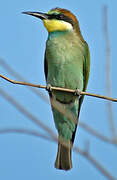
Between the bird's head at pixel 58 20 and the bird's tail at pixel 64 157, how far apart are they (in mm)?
1144

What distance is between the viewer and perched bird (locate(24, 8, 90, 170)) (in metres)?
3.19

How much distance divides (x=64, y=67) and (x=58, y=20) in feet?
1.88

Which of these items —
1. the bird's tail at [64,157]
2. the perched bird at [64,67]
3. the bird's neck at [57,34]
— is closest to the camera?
the bird's tail at [64,157]

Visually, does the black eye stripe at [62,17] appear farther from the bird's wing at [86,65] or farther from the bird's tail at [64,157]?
the bird's tail at [64,157]

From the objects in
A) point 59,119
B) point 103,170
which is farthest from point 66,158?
point 103,170

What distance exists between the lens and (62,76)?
3188 millimetres

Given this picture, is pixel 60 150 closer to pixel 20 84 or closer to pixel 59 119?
pixel 59 119

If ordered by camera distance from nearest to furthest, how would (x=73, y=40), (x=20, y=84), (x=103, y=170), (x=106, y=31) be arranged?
(x=103, y=170)
(x=106, y=31)
(x=20, y=84)
(x=73, y=40)

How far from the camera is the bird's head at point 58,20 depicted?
344 centimetres

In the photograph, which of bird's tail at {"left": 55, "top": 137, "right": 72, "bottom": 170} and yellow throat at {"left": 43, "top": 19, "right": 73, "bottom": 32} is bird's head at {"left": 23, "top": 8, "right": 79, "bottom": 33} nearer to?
yellow throat at {"left": 43, "top": 19, "right": 73, "bottom": 32}

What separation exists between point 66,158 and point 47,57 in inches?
39.3

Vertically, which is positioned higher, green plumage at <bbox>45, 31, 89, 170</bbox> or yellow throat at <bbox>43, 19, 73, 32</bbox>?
yellow throat at <bbox>43, 19, 73, 32</bbox>

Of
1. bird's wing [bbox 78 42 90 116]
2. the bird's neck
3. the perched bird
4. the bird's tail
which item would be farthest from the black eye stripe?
the bird's tail

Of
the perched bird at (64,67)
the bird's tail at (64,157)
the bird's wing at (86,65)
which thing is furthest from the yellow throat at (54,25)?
the bird's tail at (64,157)
